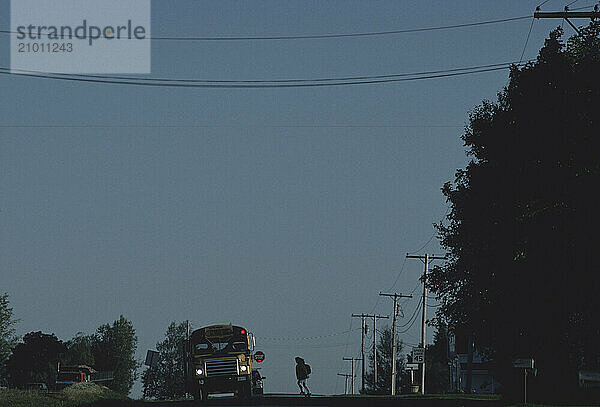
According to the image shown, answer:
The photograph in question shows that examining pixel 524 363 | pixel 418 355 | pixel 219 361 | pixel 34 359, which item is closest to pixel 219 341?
pixel 219 361

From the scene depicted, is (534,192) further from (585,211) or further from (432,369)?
(432,369)

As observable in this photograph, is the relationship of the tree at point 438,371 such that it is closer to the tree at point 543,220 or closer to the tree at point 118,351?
the tree at point 118,351

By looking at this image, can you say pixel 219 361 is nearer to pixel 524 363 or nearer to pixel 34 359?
pixel 524 363

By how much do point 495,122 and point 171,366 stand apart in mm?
154937

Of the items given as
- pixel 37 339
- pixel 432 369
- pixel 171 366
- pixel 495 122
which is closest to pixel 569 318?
pixel 495 122

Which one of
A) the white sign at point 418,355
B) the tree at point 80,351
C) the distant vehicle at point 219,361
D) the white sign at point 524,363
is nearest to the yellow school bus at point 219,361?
the distant vehicle at point 219,361

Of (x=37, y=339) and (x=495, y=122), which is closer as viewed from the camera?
(x=495, y=122)

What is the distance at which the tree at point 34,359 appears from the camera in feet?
352

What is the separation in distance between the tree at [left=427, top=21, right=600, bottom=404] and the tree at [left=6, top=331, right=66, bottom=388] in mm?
69775

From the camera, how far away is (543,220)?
41562mm

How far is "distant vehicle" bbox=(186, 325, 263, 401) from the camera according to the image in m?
41.0

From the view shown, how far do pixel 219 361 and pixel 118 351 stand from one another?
14255 cm

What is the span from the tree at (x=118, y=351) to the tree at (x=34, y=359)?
5748 centimetres

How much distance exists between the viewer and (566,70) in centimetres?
4416
